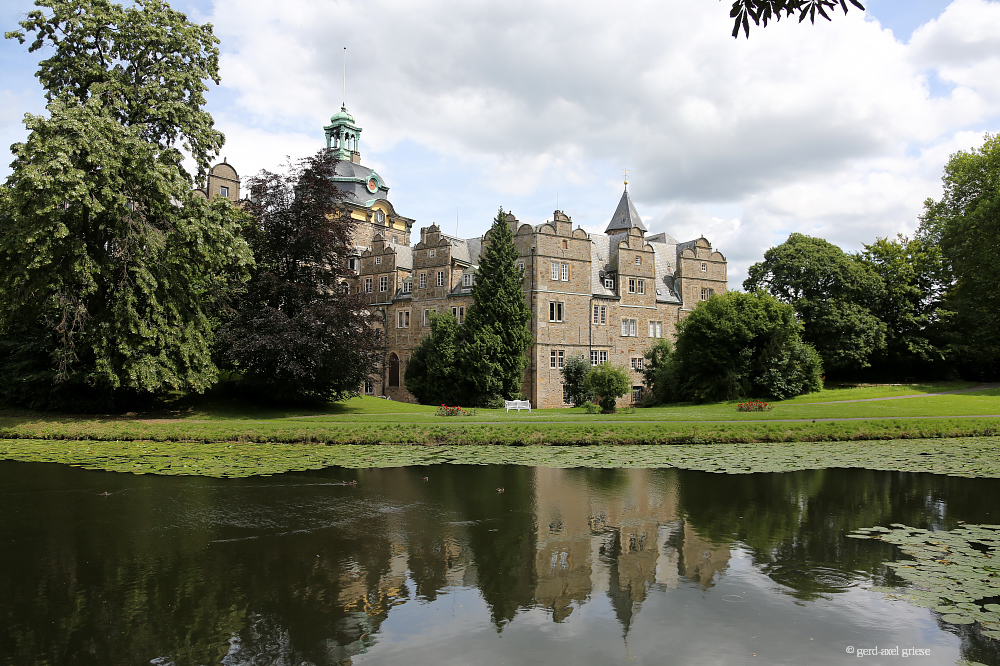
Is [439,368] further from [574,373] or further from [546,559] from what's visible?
[546,559]

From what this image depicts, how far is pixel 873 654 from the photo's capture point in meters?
5.65

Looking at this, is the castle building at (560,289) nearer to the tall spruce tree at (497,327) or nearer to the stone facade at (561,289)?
the stone facade at (561,289)

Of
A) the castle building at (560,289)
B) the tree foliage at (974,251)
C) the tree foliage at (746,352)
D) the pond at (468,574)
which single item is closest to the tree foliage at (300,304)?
the castle building at (560,289)

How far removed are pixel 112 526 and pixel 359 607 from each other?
17.6 ft

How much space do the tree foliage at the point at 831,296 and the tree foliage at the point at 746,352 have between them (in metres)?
4.73

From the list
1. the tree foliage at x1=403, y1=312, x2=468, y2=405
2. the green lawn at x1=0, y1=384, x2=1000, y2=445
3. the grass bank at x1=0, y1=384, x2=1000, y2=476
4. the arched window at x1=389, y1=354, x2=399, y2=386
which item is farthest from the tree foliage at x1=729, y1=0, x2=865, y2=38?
the arched window at x1=389, y1=354, x2=399, y2=386

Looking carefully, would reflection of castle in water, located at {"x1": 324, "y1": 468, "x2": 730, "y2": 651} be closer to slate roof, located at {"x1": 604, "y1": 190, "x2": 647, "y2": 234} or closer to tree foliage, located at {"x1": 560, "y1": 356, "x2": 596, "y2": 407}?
tree foliage, located at {"x1": 560, "y1": 356, "x2": 596, "y2": 407}

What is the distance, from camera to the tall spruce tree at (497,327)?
41.1 metres

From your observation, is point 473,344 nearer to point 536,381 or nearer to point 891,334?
point 536,381

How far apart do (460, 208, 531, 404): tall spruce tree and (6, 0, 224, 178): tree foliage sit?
19.0 m

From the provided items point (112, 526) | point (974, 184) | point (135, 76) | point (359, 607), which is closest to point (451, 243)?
point (135, 76)

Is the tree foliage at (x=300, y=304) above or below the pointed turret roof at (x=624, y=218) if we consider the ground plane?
below

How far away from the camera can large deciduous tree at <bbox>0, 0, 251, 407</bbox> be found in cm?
2245

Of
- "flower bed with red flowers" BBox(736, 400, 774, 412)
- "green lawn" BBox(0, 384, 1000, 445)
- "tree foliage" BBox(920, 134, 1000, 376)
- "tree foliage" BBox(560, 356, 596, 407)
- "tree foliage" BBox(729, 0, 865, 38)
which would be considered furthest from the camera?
"tree foliage" BBox(560, 356, 596, 407)
